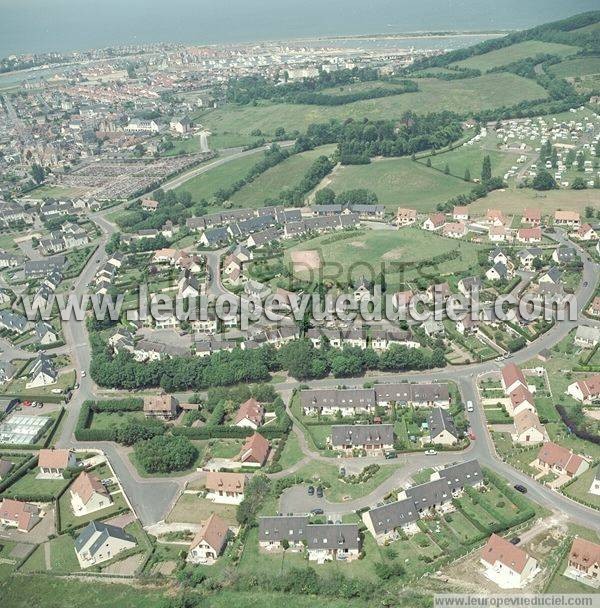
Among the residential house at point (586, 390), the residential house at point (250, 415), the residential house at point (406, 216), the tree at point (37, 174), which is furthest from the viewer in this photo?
the tree at point (37, 174)

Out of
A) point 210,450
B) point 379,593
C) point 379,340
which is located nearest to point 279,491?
point 210,450

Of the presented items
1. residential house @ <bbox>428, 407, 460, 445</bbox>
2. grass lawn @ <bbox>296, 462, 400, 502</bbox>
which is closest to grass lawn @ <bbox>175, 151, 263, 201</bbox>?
residential house @ <bbox>428, 407, 460, 445</bbox>

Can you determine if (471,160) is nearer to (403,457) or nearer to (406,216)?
(406,216)

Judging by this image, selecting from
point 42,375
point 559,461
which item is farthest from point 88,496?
point 559,461

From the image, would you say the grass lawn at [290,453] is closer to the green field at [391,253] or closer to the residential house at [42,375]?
the residential house at [42,375]

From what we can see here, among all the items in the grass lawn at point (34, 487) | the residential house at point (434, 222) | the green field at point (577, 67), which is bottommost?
the grass lawn at point (34, 487)

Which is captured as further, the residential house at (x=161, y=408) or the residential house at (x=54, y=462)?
the residential house at (x=161, y=408)

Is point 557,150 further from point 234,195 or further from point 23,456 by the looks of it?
point 23,456

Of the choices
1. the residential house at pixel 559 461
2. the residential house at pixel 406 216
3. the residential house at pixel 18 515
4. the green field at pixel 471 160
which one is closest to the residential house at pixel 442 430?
the residential house at pixel 559 461

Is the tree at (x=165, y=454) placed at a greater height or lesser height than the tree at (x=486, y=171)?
lesser
